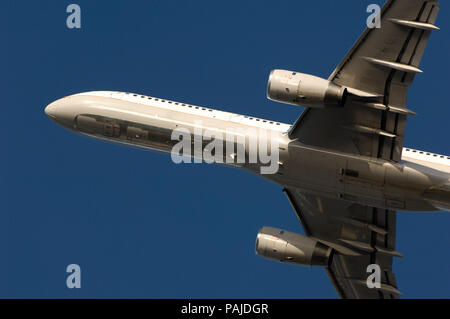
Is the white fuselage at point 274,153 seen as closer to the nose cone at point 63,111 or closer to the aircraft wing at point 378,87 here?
the nose cone at point 63,111

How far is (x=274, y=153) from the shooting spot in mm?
52375

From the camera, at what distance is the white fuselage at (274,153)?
51.3 m

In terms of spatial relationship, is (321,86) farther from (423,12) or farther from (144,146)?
(144,146)

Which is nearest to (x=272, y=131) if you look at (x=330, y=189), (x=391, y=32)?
(x=330, y=189)

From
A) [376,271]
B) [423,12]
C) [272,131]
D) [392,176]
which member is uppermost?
[423,12]

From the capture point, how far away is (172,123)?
5369cm

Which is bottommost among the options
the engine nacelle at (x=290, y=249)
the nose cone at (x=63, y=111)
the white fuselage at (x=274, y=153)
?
the engine nacelle at (x=290, y=249)

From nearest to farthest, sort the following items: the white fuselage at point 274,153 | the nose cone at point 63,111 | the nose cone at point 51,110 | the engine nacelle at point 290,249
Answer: the white fuselage at point 274,153 < the nose cone at point 63,111 < the engine nacelle at point 290,249 < the nose cone at point 51,110

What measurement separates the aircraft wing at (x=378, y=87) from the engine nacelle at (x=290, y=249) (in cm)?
729

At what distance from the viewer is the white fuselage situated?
2021 inches

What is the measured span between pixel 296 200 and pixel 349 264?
251 inches
